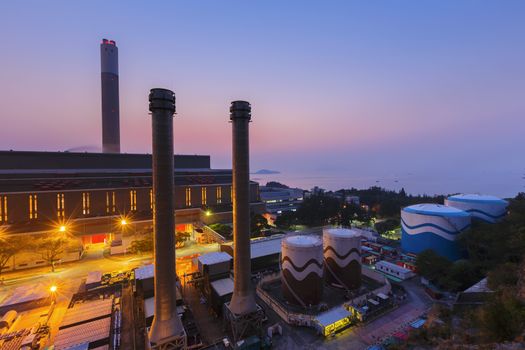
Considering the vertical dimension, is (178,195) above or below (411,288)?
above

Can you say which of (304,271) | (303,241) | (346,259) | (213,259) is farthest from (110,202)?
(346,259)

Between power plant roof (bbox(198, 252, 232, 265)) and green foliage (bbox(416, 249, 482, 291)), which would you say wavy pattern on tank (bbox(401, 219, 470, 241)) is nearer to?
green foliage (bbox(416, 249, 482, 291))

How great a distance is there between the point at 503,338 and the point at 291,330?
17106mm

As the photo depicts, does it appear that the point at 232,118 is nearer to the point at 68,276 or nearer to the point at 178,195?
the point at 68,276

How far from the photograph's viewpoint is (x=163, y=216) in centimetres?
2033

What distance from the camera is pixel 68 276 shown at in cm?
3697

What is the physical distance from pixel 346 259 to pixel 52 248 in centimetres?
4819

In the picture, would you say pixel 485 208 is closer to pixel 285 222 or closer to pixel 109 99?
pixel 285 222

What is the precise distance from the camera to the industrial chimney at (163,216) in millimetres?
20266

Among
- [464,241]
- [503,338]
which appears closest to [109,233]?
[503,338]

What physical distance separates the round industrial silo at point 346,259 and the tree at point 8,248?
50173 mm

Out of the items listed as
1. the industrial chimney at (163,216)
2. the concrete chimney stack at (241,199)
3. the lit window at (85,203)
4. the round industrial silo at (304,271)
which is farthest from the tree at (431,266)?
the lit window at (85,203)

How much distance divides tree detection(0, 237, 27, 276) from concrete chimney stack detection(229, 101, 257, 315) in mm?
38741

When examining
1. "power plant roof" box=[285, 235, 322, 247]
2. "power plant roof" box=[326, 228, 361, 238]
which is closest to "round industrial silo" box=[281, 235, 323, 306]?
"power plant roof" box=[285, 235, 322, 247]
